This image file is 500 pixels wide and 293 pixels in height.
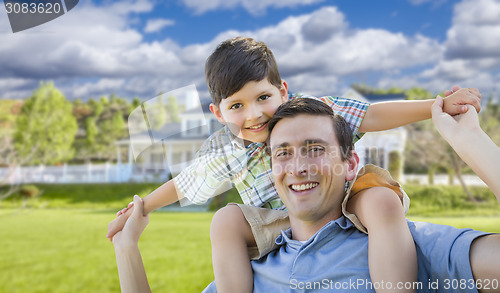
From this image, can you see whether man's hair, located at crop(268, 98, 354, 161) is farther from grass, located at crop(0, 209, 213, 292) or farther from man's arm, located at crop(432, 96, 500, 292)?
grass, located at crop(0, 209, 213, 292)

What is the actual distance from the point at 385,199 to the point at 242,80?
627mm

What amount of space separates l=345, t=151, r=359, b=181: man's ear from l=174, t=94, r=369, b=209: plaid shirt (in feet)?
0.50

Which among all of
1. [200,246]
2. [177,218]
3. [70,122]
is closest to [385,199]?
[200,246]

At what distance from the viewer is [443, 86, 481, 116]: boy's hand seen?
135 centimetres

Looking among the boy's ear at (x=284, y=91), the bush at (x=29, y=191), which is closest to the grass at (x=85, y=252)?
the bush at (x=29, y=191)

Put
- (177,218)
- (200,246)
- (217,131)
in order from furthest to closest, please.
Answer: (177,218) → (200,246) → (217,131)

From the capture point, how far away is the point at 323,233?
128 cm

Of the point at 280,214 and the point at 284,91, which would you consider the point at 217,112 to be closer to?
the point at 284,91

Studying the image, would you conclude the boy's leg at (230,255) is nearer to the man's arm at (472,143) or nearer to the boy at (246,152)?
the boy at (246,152)

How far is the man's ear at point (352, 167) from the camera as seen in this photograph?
1.36m

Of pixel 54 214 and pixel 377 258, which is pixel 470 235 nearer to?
pixel 377 258

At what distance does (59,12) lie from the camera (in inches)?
77.4

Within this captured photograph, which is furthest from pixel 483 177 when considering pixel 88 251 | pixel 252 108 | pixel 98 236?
pixel 98 236

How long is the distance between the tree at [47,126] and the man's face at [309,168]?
16.9m
